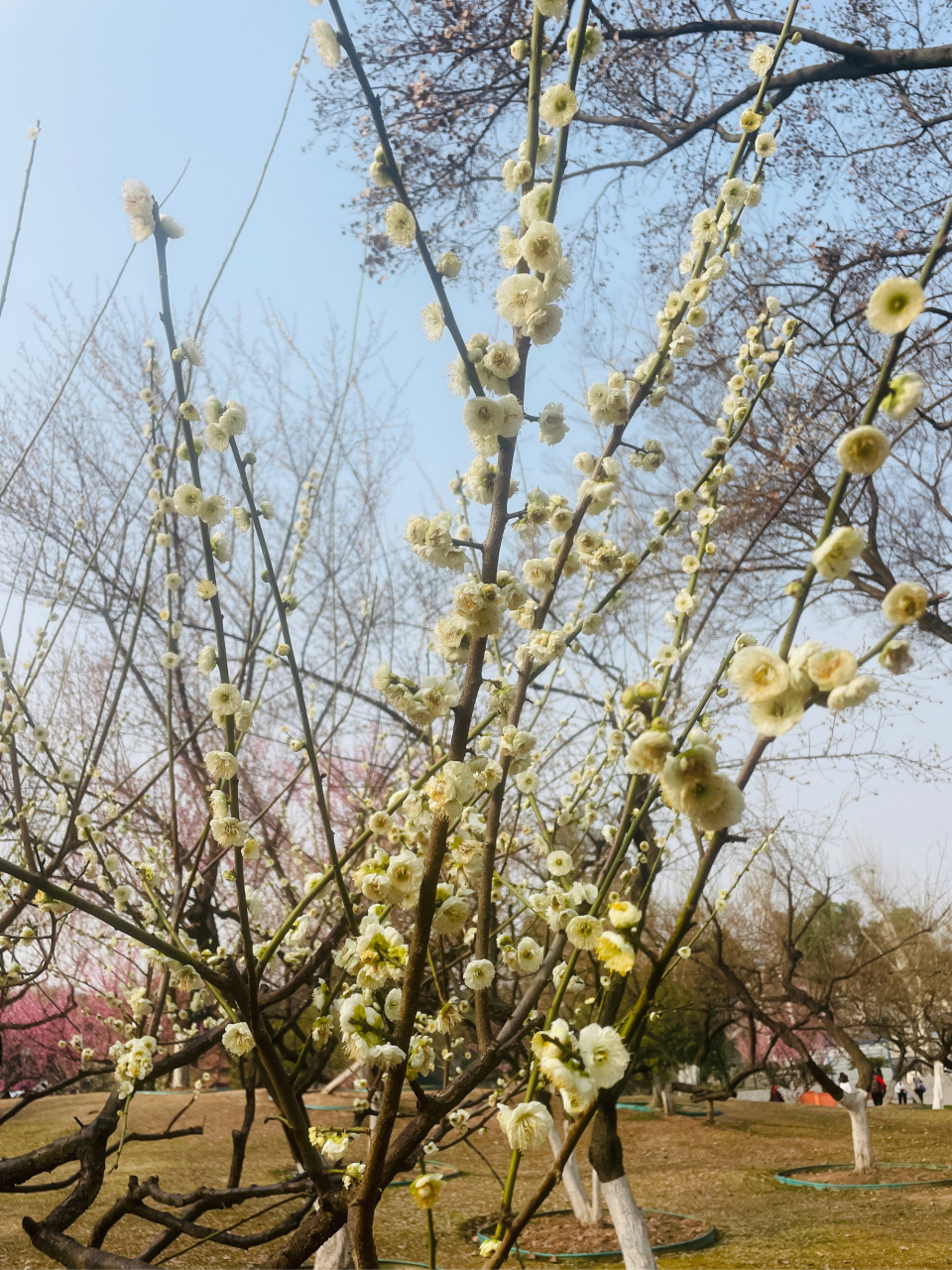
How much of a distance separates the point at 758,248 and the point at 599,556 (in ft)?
19.7

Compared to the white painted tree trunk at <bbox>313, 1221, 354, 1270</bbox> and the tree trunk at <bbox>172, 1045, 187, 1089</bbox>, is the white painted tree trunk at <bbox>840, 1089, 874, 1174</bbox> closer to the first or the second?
the white painted tree trunk at <bbox>313, 1221, 354, 1270</bbox>

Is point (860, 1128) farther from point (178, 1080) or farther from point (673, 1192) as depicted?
point (178, 1080)

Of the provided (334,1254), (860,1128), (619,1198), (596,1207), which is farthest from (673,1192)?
(334,1254)

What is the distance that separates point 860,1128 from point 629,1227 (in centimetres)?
412

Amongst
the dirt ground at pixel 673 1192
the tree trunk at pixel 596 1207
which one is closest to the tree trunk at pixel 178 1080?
the dirt ground at pixel 673 1192

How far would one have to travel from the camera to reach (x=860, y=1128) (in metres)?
7.48

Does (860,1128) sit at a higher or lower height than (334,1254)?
lower

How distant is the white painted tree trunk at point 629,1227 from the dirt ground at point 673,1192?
27.9 inches

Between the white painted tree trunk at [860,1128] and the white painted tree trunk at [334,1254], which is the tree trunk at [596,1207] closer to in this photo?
the white painted tree trunk at [860,1128]

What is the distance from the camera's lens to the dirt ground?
5.02m

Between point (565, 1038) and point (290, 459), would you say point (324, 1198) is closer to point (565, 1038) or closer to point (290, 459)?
point (565, 1038)

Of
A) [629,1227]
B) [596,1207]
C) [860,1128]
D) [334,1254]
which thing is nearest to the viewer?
[334,1254]

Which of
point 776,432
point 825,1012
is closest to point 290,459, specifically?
point 776,432

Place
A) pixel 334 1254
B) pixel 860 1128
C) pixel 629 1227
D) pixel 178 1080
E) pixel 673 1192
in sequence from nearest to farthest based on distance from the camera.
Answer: pixel 334 1254, pixel 629 1227, pixel 673 1192, pixel 860 1128, pixel 178 1080
